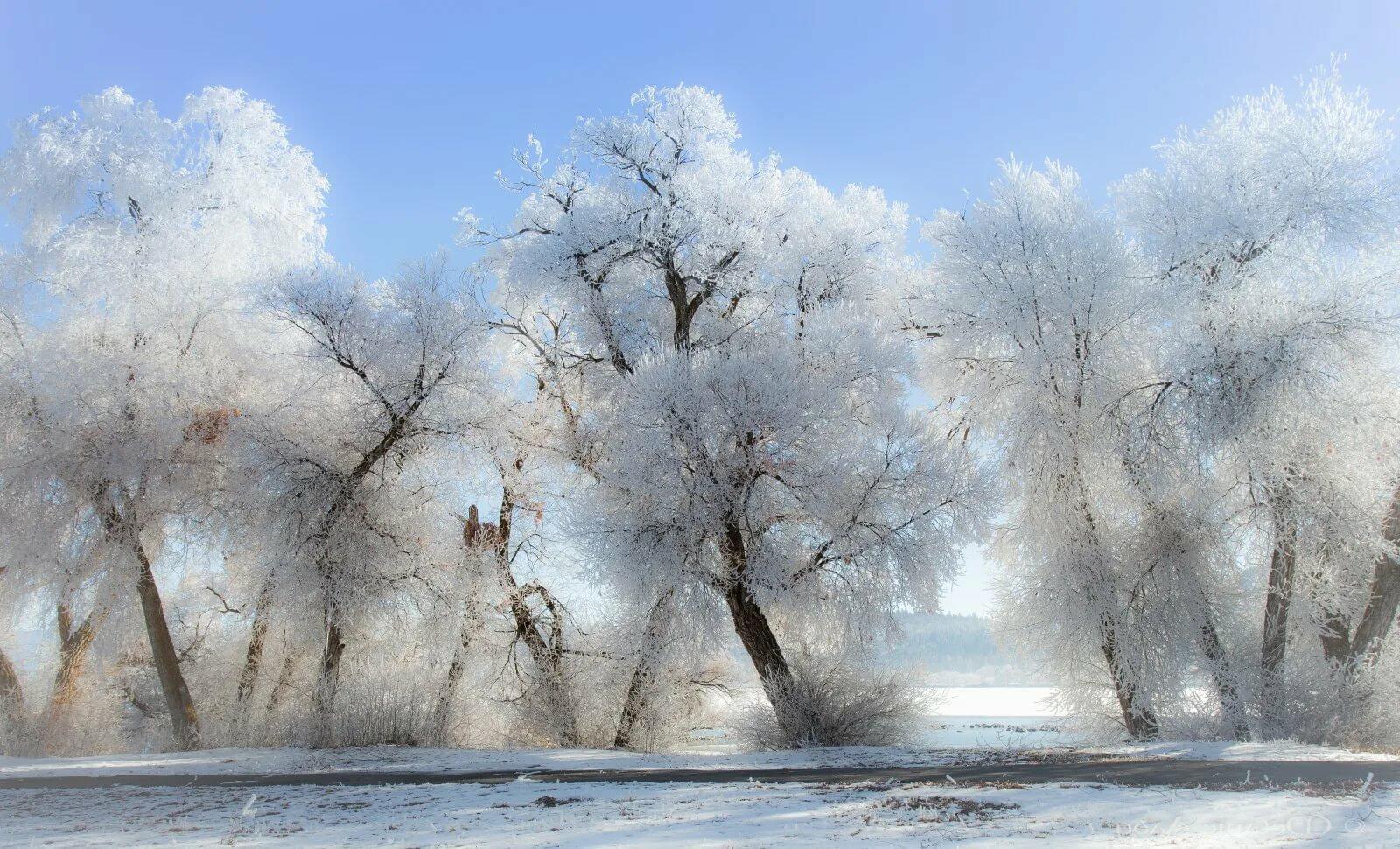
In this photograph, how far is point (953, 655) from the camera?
39812 mm

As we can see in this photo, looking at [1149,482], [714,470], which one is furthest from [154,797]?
[1149,482]

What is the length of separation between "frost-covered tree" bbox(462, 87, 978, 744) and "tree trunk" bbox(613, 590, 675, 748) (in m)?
0.05

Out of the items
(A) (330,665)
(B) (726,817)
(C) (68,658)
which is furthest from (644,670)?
(C) (68,658)

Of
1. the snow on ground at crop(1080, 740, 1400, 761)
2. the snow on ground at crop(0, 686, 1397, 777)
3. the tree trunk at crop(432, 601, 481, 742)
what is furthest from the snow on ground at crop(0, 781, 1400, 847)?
the tree trunk at crop(432, 601, 481, 742)

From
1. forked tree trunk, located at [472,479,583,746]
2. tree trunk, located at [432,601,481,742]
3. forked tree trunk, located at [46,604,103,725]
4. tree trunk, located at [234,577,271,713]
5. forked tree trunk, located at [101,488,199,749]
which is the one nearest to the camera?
tree trunk, located at [432,601,481,742]

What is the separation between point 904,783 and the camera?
26.0 feet

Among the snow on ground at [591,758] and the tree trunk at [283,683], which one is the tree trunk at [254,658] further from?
the snow on ground at [591,758]

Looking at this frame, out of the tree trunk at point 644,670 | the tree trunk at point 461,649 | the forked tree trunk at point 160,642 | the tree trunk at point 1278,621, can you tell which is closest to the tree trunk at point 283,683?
the forked tree trunk at point 160,642

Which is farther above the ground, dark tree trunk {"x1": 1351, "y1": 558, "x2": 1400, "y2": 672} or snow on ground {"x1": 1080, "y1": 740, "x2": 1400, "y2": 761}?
dark tree trunk {"x1": 1351, "y1": 558, "x2": 1400, "y2": 672}

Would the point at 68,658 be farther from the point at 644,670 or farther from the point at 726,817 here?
the point at 726,817

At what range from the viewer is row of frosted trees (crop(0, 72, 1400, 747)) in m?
14.6

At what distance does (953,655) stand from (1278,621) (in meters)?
24.9

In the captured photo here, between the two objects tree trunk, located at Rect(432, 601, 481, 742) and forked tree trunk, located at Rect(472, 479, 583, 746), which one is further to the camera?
forked tree trunk, located at Rect(472, 479, 583, 746)

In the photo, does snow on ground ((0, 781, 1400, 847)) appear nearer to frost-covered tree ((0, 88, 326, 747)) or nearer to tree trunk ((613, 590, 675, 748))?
tree trunk ((613, 590, 675, 748))
